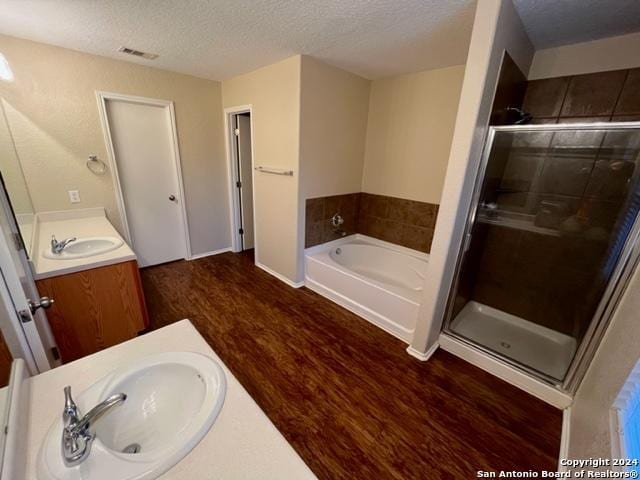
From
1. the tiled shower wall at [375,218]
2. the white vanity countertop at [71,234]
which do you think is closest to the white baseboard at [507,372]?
the tiled shower wall at [375,218]

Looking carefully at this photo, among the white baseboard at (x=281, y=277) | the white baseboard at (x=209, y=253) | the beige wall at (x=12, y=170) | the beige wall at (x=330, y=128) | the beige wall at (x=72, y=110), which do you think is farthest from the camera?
the white baseboard at (x=209, y=253)

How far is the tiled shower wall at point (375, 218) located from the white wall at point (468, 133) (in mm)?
1085

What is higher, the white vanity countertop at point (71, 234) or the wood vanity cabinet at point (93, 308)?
the white vanity countertop at point (71, 234)

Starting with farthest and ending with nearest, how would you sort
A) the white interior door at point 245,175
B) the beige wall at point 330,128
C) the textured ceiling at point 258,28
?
the white interior door at point 245,175 < the beige wall at point 330,128 < the textured ceiling at point 258,28

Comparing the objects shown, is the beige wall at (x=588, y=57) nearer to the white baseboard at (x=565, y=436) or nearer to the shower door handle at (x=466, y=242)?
the shower door handle at (x=466, y=242)

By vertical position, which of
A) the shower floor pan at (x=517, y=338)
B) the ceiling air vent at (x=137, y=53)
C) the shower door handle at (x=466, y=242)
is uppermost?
the ceiling air vent at (x=137, y=53)

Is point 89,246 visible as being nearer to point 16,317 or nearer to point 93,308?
point 93,308

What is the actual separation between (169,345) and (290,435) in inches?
35.3

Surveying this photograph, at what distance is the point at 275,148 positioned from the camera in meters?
2.70

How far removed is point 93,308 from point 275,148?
6.63ft

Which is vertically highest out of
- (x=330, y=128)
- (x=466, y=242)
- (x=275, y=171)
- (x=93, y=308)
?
(x=330, y=128)

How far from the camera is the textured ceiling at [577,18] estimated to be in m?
1.40

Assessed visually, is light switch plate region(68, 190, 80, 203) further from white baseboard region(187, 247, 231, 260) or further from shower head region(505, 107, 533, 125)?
shower head region(505, 107, 533, 125)

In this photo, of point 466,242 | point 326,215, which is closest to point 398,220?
point 326,215
